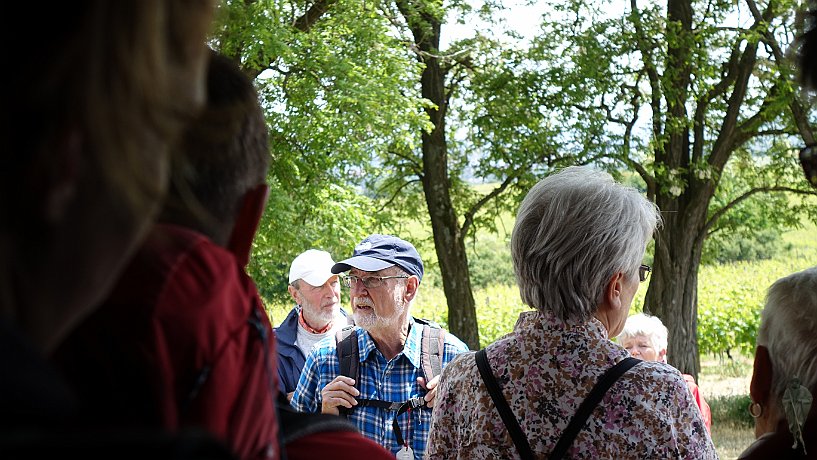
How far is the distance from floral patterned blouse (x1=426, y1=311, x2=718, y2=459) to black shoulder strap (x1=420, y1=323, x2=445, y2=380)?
1361 millimetres

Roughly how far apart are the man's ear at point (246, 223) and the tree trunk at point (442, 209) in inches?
465

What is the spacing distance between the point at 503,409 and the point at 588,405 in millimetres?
214

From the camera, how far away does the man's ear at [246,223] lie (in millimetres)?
1146

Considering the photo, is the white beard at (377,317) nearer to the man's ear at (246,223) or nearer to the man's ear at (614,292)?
the man's ear at (614,292)

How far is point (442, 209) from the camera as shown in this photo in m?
13.5

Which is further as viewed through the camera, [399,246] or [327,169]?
[327,169]

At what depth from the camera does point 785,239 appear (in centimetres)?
2778

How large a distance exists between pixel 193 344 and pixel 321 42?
8.83 meters

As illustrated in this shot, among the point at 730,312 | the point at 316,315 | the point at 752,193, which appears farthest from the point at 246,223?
the point at 730,312

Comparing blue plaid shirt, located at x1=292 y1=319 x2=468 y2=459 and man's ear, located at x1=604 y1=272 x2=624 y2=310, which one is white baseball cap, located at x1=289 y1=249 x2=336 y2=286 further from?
man's ear, located at x1=604 y1=272 x2=624 y2=310

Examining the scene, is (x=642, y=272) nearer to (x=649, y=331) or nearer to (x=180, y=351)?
(x=180, y=351)

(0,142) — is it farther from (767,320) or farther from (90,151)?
(767,320)

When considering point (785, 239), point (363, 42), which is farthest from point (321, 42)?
point (785, 239)

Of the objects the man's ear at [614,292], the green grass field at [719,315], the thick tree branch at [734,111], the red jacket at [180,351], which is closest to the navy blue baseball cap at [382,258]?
the man's ear at [614,292]
